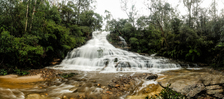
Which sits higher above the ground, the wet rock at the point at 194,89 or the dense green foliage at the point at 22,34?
the dense green foliage at the point at 22,34

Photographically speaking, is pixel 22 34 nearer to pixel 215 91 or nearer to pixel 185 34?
pixel 215 91

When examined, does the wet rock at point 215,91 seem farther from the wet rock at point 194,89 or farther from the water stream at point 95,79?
the water stream at point 95,79

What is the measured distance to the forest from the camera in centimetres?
681

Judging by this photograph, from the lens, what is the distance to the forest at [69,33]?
22.3 feet

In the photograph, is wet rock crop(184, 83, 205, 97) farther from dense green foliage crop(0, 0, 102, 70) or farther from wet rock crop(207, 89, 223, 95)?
dense green foliage crop(0, 0, 102, 70)

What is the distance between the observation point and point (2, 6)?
6.96 meters

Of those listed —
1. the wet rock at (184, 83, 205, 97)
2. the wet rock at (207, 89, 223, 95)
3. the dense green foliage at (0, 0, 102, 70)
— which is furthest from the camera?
the dense green foliage at (0, 0, 102, 70)

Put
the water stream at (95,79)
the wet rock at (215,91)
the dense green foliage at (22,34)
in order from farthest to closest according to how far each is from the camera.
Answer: the dense green foliage at (22,34) < the water stream at (95,79) < the wet rock at (215,91)

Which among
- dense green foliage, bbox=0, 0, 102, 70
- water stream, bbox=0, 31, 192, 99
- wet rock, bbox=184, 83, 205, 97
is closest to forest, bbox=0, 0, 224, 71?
dense green foliage, bbox=0, 0, 102, 70

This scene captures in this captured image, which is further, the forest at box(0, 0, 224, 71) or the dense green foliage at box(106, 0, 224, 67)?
the dense green foliage at box(106, 0, 224, 67)

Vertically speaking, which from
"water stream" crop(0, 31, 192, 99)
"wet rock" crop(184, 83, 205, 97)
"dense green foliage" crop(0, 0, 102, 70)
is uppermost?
"dense green foliage" crop(0, 0, 102, 70)

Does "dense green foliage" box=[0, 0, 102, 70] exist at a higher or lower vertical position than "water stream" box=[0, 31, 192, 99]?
higher

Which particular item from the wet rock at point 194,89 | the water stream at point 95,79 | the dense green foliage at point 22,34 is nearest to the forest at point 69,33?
the dense green foliage at point 22,34

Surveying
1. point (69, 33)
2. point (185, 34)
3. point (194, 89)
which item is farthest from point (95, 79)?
point (185, 34)
